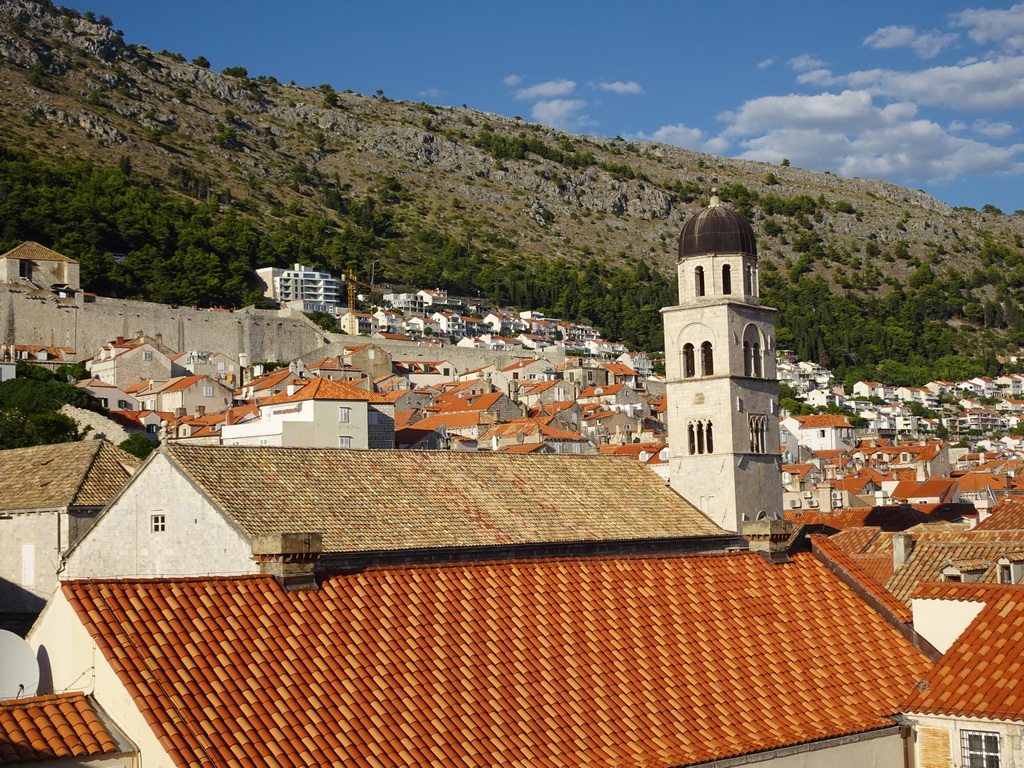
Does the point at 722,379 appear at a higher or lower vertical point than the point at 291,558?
higher

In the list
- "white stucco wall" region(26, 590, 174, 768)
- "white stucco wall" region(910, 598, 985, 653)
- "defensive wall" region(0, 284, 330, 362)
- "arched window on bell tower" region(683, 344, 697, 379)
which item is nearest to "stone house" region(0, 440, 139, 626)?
"arched window on bell tower" region(683, 344, 697, 379)

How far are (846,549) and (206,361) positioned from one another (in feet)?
265

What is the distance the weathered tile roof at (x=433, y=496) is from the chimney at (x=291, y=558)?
32.5ft

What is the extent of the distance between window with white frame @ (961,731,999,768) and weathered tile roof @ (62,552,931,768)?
103cm

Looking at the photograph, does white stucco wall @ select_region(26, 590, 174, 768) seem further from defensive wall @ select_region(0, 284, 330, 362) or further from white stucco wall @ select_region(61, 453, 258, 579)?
defensive wall @ select_region(0, 284, 330, 362)

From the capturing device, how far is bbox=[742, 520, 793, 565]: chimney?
17234 millimetres

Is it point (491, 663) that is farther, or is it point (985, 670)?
point (985, 670)

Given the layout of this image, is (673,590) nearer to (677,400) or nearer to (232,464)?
(232,464)

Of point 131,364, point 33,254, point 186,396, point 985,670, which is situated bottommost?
point 985,670

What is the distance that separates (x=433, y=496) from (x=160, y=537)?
231 inches

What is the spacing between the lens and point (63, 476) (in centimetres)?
3597

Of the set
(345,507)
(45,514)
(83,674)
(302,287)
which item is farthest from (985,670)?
(302,287)

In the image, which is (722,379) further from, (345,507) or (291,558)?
(291,558)

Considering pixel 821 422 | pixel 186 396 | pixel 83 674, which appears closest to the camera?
pixel 83 674
